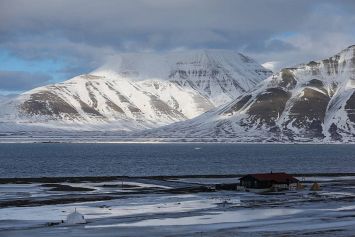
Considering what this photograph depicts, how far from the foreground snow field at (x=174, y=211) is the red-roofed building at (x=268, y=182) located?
184 inches

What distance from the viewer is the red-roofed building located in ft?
305

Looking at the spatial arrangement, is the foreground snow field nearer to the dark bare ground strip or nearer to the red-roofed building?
the dark bare ground strip

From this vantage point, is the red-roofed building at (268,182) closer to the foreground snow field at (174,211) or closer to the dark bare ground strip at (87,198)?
the foreground snow field at (174,211)

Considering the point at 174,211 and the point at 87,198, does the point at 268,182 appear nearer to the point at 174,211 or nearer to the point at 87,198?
the point at 174,211

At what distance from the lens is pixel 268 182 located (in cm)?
9331

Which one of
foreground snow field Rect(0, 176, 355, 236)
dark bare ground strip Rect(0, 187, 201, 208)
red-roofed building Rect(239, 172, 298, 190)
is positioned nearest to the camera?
foreground snow field Rect(0, 176, 355, 236)

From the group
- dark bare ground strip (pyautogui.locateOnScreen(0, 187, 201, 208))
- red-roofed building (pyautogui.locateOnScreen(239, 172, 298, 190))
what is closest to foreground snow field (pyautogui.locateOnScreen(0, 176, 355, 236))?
dark bare ground strip (pyautogui.locateOnScreen(0, 187, 201, 208))

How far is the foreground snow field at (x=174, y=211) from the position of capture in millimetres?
54531

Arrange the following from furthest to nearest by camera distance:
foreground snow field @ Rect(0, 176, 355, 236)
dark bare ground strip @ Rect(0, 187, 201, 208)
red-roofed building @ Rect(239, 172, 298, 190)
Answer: red-roofed building @ Rect(239, 172, 298, 190) → dark bare ground strip @ Rect(0, 187, 201, 208) → foreground snow field @ Rect(0, 176, 355, 236)

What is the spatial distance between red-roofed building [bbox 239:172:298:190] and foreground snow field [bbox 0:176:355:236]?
467 cm

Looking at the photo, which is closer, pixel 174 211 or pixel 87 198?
pixel 174 211

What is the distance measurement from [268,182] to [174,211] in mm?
30202

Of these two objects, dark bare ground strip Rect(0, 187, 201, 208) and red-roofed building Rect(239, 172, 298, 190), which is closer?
dark bare ground strip Rect(0, 187, 201, 208)

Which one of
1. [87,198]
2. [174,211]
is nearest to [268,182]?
[174,211]
